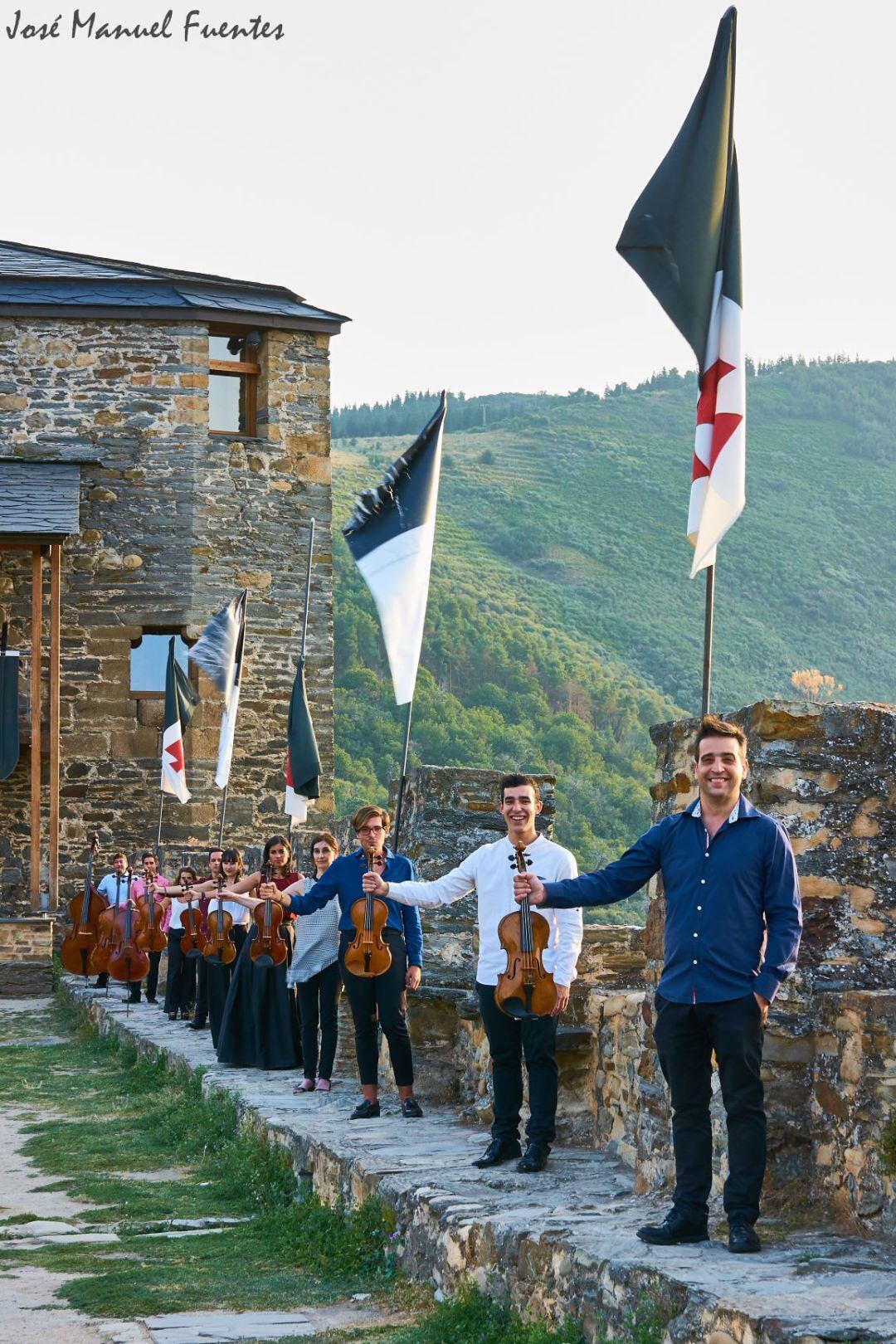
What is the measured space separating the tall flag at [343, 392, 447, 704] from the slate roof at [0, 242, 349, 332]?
1474 cm

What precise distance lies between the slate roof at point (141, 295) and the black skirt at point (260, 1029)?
14593 millimetres

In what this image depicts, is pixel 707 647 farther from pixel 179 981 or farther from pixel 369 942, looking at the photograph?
pixel 179 981

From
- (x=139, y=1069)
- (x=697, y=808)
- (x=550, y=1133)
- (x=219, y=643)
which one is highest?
(x=219, y=643)

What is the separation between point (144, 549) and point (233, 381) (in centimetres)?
279

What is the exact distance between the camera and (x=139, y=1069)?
515 inches

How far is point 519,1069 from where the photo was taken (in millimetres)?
7234

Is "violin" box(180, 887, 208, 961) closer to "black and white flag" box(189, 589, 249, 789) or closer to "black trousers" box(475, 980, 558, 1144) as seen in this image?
"black and white flag" box(189, 589, 249, 789)

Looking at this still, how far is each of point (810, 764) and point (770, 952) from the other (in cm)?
75

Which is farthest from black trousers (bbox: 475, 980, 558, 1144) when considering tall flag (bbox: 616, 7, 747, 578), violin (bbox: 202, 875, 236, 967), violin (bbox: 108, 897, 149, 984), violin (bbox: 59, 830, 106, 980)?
violin (bbox: 59, 830, 106, 980)

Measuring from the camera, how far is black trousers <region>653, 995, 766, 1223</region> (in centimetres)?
524

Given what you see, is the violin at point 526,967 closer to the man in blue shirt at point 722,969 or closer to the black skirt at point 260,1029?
the man in blue shirt at point 722,969

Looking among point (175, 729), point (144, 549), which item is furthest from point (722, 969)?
point (144, 549)

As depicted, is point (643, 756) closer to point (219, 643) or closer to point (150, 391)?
point (150, 391)

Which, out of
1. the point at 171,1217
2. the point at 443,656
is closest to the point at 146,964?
the point at 171,1217
